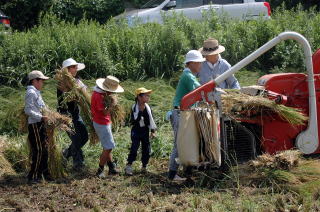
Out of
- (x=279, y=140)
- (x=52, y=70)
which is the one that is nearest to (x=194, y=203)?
(x=279, y=140)

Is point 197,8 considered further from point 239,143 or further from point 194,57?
point 239,143

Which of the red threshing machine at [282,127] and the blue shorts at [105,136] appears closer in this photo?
the red threshing machine at [282,127]

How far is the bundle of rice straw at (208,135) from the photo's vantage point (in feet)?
22.8

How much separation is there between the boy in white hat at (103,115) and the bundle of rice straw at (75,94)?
38 centimetres

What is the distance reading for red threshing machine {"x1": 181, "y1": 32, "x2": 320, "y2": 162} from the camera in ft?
24.5

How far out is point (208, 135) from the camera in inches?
274

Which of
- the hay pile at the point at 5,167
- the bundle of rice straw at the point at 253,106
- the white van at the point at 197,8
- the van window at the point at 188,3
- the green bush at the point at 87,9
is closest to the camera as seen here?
the bundle of rice straw at the point at 253,106

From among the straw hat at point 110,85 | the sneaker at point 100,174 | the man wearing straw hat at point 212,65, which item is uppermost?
the man wearing straw hat at point 212,65

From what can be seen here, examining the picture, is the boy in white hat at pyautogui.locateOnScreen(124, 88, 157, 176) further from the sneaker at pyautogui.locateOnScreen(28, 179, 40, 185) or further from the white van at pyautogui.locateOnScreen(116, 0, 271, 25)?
the white van at pyautogui.locateOnScreen(116, 0, 271, 25)

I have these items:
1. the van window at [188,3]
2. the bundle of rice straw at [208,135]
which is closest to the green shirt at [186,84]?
the bundle of rice straw at [208,135]

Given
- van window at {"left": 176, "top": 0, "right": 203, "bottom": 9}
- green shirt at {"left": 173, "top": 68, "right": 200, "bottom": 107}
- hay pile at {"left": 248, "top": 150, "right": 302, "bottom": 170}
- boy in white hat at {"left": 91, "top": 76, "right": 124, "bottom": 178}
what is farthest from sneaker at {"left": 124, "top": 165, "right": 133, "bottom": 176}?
van window at {"left": 176, "top": 0, "right": 203, "bottom": 9}

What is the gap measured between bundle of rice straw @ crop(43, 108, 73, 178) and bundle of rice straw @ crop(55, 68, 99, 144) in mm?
474

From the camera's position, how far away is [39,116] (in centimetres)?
769

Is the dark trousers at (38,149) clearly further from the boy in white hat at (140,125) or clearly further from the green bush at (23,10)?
the green bush at (23,10)
